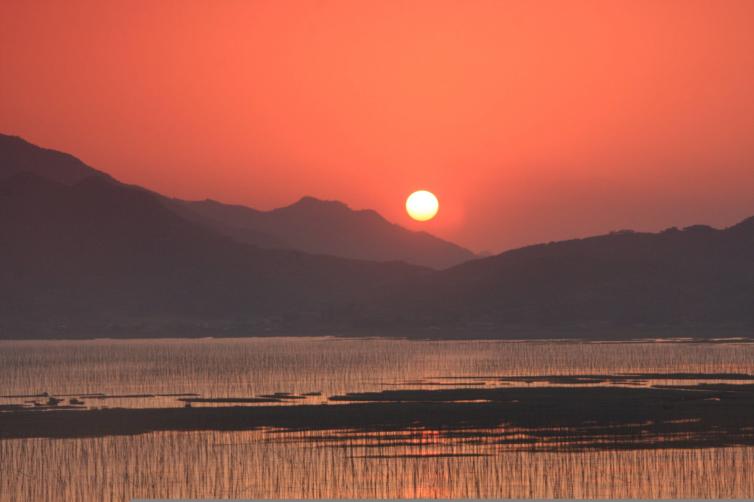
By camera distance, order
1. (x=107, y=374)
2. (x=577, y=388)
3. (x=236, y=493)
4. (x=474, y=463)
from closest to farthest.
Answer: (x=236, y=493) → (x=474, y=463) → (x=577, y=388) → (x=107, y=374)

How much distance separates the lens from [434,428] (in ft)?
193

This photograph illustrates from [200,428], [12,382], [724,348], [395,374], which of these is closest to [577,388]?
[395,374]

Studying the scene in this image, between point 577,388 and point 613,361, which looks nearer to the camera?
point 577,388

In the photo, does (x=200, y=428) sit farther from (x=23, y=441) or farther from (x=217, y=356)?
(x=217, y=356)

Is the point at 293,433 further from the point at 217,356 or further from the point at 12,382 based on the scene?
the point at 217,356

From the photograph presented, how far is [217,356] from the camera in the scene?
140m

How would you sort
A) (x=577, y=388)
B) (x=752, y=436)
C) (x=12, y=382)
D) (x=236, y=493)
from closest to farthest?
1. (x=236, y=493)
2. (x=752, y=436)
3. (x=577, y=388)
4. (x=12, y=382)

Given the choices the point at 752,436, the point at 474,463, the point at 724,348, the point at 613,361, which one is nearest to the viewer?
the point at 474,463

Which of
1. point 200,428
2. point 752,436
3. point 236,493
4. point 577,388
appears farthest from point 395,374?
point 236,493

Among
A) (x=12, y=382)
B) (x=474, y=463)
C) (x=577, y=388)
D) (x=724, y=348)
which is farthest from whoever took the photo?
(x=724, y=348)

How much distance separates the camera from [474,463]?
1884 inches

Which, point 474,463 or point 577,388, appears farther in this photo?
point 577,388

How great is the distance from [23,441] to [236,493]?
17042 millimetres

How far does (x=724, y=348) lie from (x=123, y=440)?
309 feet
